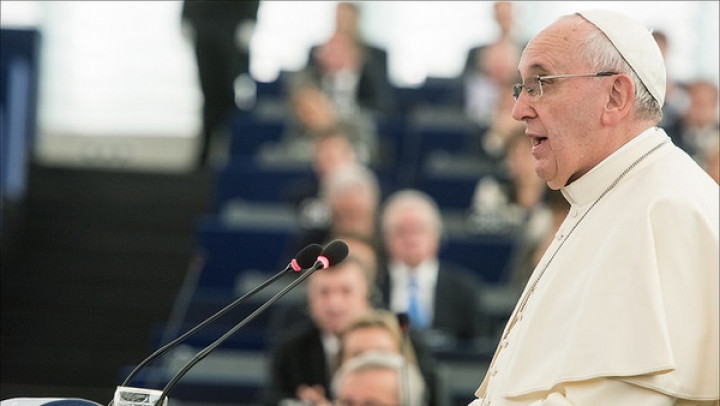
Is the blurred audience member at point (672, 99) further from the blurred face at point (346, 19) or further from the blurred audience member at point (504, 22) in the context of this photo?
the blurred face at point (346, 19)

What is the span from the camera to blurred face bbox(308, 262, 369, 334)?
5293 millimetres

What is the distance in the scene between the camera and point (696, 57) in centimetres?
1157

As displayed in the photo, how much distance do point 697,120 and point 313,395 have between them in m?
4.43

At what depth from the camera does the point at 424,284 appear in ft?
20.3

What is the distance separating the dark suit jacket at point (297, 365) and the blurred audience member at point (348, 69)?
359 cm

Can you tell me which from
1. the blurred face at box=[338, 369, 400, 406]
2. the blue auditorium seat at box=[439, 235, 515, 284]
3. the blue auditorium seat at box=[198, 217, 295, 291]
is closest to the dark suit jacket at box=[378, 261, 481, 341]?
the blue auditorium seat at box=[439, 235, 515, 284]

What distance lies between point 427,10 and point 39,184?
4175mm

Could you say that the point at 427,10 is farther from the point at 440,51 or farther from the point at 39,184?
the point at 39,184

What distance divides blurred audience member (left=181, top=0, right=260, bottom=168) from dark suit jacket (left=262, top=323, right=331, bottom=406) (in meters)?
4.11

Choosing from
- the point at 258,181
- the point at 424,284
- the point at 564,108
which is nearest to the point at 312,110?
the point at 258,181

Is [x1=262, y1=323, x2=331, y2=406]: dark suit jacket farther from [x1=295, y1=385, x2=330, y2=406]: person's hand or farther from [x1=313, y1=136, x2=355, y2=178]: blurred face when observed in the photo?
[x1=313, y1=136, x2=355, y2=178]: blurred face

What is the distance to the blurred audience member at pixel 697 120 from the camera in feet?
27.8

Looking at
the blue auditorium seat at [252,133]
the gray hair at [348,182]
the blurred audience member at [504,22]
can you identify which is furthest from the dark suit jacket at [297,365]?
the blurred audience member at [504,22]

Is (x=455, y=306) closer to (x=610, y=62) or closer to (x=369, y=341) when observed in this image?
(x=369, y=341)
